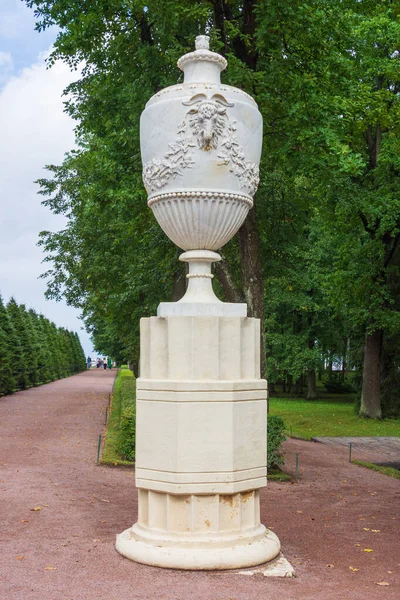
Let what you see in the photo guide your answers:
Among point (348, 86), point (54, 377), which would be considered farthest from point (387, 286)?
point (54, 377)

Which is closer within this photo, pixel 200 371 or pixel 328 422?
pixel 200 371

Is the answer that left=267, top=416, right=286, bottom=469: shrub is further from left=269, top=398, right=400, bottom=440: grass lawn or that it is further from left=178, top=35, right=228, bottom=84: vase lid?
left=178, top=35, right=228, bottom=84: vase lid

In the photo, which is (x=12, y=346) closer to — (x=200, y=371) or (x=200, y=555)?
(x=200, y=371)

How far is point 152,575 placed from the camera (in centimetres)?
551

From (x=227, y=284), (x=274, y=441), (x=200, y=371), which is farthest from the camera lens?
(x=227, y=284)

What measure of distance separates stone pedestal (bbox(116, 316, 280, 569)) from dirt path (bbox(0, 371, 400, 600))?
28 centimetres

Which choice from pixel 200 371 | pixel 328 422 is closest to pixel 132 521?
pixel 200 371

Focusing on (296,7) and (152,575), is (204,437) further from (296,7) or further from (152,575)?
(296,7)

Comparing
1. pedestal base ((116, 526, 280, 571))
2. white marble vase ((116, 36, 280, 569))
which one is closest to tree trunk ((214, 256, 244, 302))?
white marble vase ((116, 36, 280, 569))

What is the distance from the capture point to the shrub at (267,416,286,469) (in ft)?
37.8

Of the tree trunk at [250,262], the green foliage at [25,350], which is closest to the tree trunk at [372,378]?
the tree trunk at [250,262]

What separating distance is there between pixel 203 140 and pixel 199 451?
2726mm

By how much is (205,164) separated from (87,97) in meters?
10.5

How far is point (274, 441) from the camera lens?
1159cm
